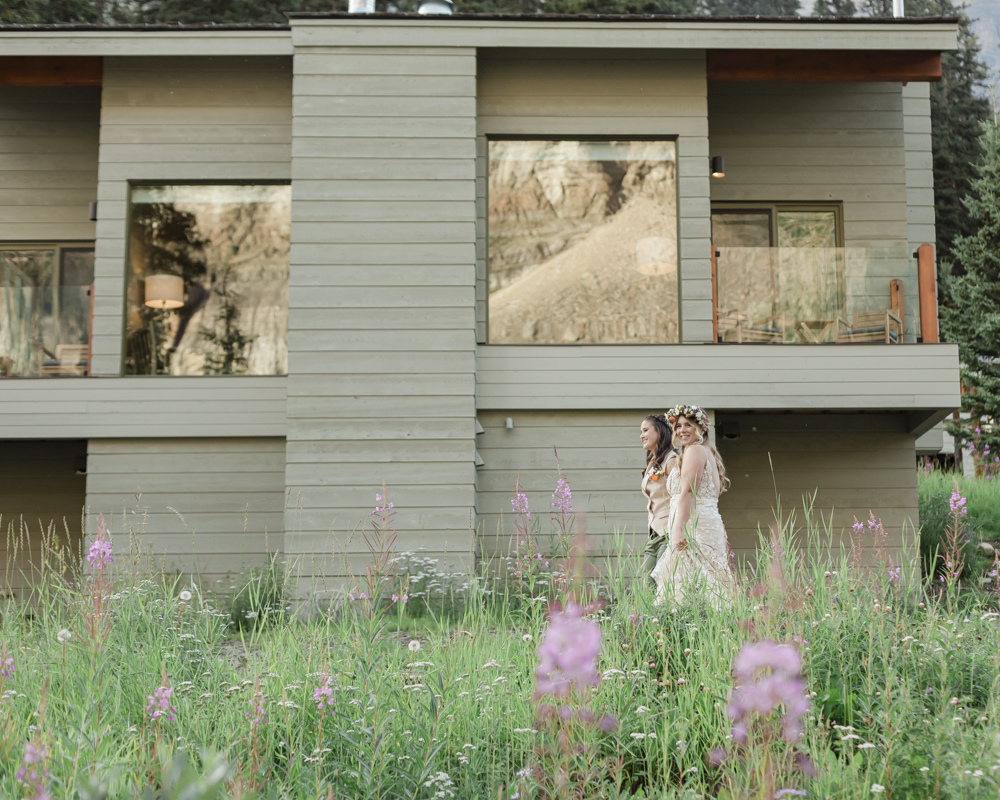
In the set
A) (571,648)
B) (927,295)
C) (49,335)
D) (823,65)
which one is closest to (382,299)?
(49,335)

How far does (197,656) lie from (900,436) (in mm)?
7951

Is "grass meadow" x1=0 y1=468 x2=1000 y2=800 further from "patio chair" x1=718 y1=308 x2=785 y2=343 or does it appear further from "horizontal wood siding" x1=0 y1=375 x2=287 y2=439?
"patio chair" x1=718 y1=308 x2=785 y2=343

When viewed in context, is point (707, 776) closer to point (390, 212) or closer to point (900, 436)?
point (390, 212)

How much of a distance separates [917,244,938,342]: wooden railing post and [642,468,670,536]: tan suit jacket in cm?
419

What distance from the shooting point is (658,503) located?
6.08 meters

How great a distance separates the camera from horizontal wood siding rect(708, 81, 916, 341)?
33.4ft

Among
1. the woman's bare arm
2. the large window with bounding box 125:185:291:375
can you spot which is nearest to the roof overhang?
the large window with bounding box 125:185:291:375

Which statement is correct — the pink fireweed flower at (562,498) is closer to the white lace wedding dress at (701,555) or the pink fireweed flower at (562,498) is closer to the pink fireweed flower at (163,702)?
the white lace wedding dress at (701,555)

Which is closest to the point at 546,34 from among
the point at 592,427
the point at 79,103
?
the point at 592,427

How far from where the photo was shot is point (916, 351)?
28.6 feet

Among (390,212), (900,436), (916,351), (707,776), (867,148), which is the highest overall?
(867,148)

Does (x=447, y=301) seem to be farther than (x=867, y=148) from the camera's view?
No

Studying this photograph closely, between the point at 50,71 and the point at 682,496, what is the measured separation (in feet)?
25.6

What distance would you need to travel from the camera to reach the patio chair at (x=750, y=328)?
8.80m
